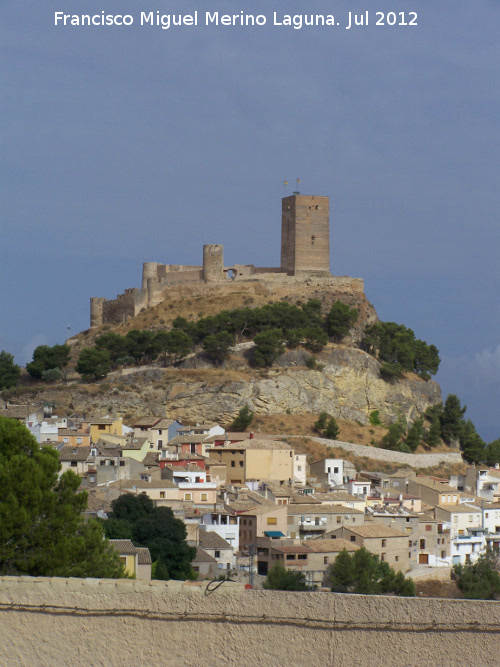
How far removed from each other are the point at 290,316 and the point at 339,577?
29.7m

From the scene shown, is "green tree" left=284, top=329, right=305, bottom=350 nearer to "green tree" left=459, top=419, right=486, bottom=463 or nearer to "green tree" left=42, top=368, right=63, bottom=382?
Answer: "green tree" left=459, top=419, right=486, bottom=463

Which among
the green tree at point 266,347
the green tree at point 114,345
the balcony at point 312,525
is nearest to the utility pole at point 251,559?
the balcony at point 312,525

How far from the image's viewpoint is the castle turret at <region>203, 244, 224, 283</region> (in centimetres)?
6650

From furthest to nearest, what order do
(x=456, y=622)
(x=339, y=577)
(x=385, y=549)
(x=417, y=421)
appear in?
(x=417, y=421) → (x=385, y=549) → (x=339, y=577) → (x=456, y=622)

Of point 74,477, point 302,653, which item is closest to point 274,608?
point 302,653

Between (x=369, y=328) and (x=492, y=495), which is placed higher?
(x=369, y=328)

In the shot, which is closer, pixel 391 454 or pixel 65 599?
pixel 65 599

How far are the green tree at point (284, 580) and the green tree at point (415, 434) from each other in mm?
26493

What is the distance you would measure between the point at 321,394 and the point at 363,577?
88.6ft

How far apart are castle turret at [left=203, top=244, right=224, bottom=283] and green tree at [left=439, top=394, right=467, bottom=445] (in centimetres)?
1550

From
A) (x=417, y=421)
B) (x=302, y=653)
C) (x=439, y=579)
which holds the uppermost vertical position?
(x=417, y=421)

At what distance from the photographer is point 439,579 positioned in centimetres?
3900

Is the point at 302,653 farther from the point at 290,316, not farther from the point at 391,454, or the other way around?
the point at 290,316

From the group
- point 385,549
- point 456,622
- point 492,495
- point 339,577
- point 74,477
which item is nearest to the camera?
point 456,622
